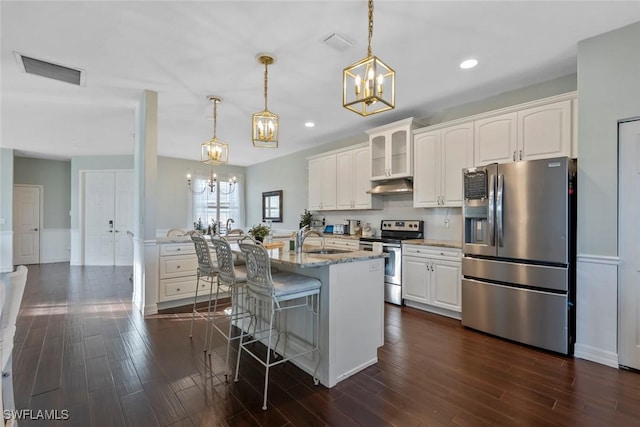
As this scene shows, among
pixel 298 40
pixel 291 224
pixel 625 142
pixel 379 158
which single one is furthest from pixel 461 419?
pixel 291 224

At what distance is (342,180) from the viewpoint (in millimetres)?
5535

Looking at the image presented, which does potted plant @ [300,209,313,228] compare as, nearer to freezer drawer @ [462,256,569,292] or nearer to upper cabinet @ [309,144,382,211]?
upper cabinet @ [309,144,382,211]

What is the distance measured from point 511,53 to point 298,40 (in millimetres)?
2037

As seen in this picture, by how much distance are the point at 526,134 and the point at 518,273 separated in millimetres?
1538

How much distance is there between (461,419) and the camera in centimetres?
187

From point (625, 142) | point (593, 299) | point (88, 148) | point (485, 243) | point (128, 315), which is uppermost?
point (88, 148)

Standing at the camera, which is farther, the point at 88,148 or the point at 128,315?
the point at 88,148

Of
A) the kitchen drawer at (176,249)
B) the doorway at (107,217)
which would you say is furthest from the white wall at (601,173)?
the doorway at (107,217)

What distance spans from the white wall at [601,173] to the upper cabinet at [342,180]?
2.79m

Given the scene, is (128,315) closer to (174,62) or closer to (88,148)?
(174,62)

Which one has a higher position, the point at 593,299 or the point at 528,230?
the point at 528,230

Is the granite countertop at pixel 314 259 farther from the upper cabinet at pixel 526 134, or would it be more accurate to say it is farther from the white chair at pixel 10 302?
the upper cabinet at pixel 526 134

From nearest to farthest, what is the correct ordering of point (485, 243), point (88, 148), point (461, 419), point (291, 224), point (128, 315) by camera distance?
point (461, 419) → point (485, 243) → point (128, 315) → point (88, 148) → point (291, 224)

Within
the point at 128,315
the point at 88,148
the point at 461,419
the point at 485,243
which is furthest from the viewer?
the point at 88,148
